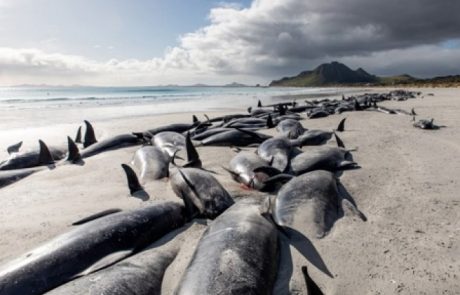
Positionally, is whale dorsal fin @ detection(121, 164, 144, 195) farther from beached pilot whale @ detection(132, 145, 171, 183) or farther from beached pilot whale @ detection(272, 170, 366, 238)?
beached pilot whale @ detection(272, 170, 366, 238)

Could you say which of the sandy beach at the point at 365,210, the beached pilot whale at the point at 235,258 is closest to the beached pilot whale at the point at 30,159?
the sandy beach at the point at 365,210

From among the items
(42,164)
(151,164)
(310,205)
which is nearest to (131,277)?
(310,205)

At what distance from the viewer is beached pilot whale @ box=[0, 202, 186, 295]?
2.82 meters

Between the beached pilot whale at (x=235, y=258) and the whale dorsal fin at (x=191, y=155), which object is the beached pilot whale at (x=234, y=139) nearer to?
the whale dorsal fin at (x=191, y=155)

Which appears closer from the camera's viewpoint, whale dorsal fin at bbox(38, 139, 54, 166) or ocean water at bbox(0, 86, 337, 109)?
whale dorsal fin at bbox(38, 139, 54, 166)

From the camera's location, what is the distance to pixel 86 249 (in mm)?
3229

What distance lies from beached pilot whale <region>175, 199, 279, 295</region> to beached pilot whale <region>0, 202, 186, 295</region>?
74 centimetres

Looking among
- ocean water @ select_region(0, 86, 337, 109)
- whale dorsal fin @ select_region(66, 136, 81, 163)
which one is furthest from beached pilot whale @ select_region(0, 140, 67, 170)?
ocean water @ select_region(0, 86, 337, 109)

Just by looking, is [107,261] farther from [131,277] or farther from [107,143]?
[107,143]

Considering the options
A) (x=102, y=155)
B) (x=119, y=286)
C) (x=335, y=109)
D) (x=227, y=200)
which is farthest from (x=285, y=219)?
(x=335, y=109)

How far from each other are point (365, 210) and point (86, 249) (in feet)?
10.3

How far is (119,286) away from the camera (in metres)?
2.67

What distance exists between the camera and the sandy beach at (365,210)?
9.74ft

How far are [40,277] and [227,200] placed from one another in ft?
7.19
